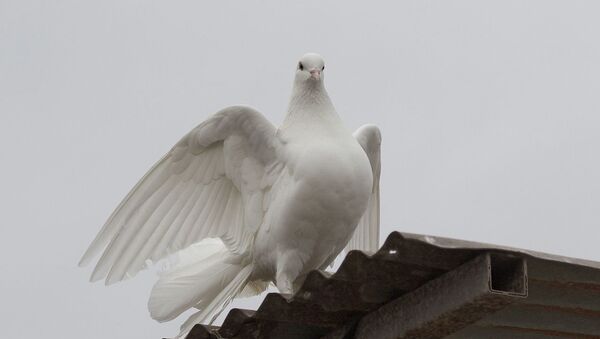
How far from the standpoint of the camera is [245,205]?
1044 cm

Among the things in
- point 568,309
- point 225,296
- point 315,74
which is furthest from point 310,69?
point 568,309

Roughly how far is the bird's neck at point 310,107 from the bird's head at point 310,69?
0.03m

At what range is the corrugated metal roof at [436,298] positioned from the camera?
6516 millimetres

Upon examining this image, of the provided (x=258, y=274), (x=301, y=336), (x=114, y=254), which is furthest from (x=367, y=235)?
(x=301, y=336)

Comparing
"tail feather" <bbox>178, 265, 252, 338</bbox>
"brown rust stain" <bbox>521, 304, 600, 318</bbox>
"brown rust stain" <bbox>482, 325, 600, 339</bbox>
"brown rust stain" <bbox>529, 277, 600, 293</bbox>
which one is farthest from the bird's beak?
"brown rust stain" <bbox>529, 277, 600, 293</bbox>

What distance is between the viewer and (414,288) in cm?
712

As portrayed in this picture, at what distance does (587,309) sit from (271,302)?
1.80 metres

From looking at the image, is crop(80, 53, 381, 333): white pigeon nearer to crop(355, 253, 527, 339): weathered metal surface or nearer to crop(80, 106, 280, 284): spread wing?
crop(80, 106, 280, 284): spread wing

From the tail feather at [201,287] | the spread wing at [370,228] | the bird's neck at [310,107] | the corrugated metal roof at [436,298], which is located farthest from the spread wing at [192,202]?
the corrugated metal roof at [436,298]

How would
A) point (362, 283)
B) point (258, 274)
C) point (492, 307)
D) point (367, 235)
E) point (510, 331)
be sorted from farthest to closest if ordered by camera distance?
point (367, 235), point (258, 274), point (510, 331), point (362, 283), point (492, 307)

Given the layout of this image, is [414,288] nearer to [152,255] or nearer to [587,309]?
[587,309]

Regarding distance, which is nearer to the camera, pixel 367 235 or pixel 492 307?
pixel 492 307

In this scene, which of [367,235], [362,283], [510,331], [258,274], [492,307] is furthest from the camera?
[367,235]

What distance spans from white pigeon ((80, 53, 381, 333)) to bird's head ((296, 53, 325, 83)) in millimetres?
11
